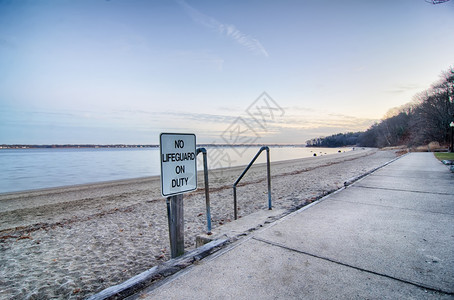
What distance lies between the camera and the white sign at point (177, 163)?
2451 millimetres

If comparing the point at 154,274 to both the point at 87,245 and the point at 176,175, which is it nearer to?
the point at 176,175

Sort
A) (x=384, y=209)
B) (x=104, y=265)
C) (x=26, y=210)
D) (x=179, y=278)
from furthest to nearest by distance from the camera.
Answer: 1. (x=26, y=210)
2. (x=384, y=209)
3. (x=104, y=265)
4. (x=179, y=278)

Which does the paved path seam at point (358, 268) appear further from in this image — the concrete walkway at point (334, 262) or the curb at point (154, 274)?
the curb at point (154, 274)

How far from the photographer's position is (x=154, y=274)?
85.5 inches

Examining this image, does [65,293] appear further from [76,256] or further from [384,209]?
[384,209]

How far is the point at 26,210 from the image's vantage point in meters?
8.43

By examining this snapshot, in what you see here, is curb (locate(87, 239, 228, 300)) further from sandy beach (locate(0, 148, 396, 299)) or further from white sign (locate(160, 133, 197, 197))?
sandy beach (locate(0, 148, 396, 299))

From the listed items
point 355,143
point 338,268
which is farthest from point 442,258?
point 355,143

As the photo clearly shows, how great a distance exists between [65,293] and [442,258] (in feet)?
13.2

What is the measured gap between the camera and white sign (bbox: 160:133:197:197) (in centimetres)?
245

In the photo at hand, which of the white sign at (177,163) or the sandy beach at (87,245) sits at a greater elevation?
the white sign at (177,163)

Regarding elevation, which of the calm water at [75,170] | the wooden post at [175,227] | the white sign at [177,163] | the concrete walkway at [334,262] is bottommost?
the calm water at [75,170]

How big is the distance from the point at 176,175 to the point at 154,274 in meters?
0.96

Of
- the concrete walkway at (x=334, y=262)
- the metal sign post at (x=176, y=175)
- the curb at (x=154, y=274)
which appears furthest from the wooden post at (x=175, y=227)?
the concrete walkway at (x=334, y=262)
